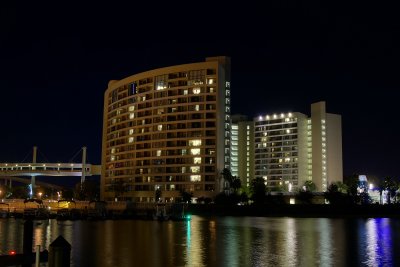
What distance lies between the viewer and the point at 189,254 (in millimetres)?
41438

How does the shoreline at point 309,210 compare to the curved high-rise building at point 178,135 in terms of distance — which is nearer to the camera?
the shoreline at point 309,210

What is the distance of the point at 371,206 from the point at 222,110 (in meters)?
60.8

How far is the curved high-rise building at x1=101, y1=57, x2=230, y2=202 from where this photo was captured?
175m

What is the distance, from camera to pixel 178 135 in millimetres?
180875

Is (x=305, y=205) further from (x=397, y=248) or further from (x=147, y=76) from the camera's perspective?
(x=397, y=248)

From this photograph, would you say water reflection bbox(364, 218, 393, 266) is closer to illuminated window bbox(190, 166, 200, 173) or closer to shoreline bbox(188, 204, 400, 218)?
shoreline bbox(188, 204, 400, 218)

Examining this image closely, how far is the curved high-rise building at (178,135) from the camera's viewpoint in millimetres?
174750

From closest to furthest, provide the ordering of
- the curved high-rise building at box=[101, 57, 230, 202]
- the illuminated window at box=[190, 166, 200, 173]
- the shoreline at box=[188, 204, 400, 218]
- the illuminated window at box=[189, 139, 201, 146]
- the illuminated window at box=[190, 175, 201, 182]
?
the shoreline at box=[188, 204, 400, 218], the illuminated window at box=[190, 175, 201, 182], the illuminated window at box=[190, 166, 200, 173], the curved high-rise building at box=[101, 57, 230, 202], the illuminated window at box=[189, 139, 201, 146]

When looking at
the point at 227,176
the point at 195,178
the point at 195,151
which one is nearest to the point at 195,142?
the point at 195,151

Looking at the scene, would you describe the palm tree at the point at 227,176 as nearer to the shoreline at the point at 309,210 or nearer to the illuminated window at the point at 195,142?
the illuminated window at the point at 195,142

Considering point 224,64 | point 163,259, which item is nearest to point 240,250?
point 163,259

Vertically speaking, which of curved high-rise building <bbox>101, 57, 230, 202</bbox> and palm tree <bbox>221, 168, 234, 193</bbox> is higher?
curved high-rise building <bbox>101, 57, 230, 202</bbox>

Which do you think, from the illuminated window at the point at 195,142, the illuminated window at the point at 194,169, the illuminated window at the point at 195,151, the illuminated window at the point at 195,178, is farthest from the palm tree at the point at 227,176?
the illuminated window at the point at 195,142

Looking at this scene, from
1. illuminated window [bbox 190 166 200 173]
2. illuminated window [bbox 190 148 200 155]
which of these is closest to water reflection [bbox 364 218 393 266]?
illuminated window [bbox 190 166 200 173]
